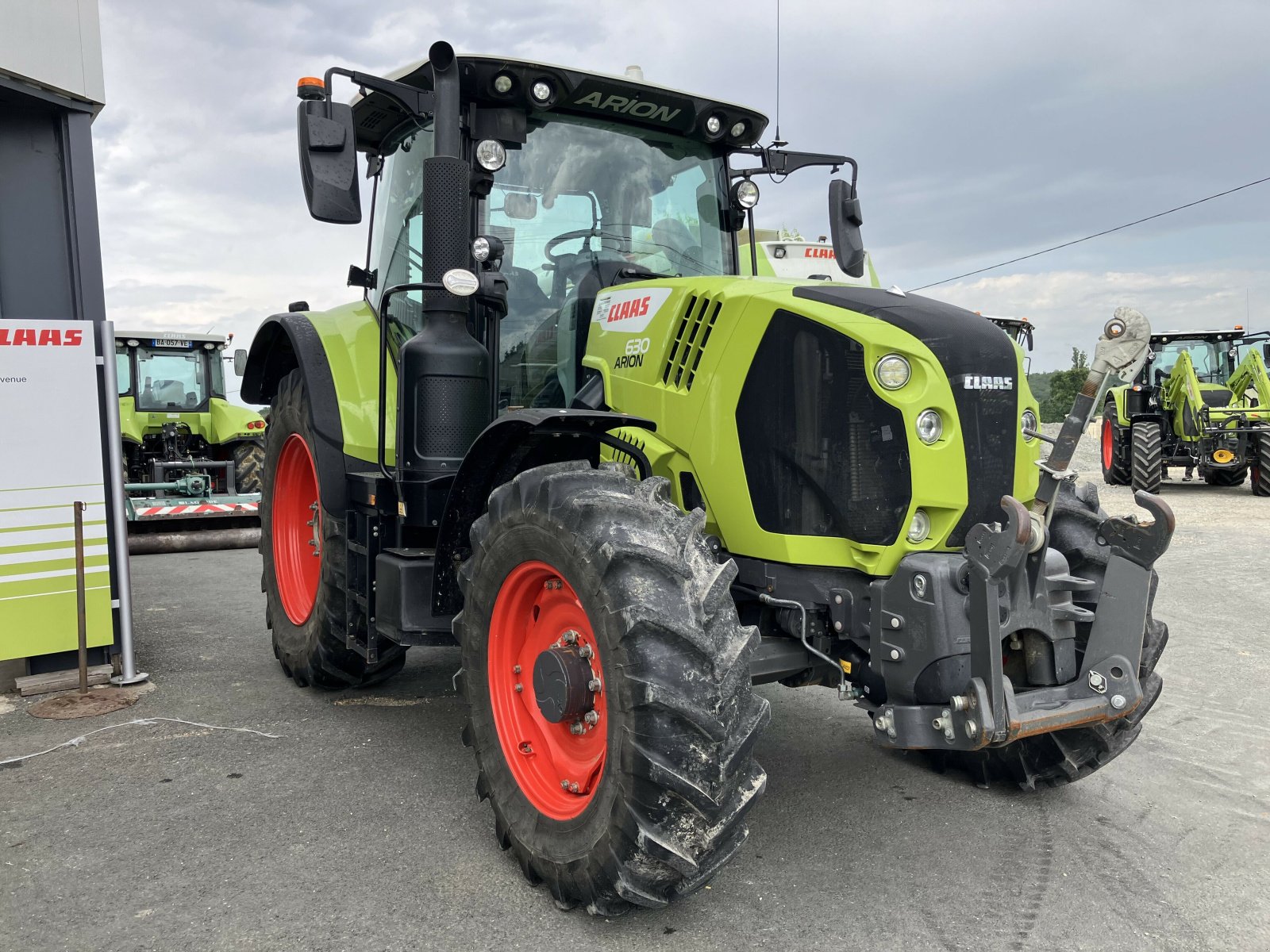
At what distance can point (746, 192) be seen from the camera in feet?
13.8

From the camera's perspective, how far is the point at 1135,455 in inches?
588

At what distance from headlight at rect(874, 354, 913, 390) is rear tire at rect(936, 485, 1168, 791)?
0.88 m

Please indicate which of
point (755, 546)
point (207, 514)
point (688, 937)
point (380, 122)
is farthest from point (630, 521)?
point (207, 514)

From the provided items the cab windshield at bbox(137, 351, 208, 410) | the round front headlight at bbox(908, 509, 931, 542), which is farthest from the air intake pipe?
the cab windshield at bbox(137, 351, 208, 410)

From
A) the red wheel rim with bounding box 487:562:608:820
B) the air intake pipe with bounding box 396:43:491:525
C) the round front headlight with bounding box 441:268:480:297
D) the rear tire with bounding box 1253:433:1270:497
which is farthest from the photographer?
the rear tire with bounding box 1253:433:1270:497

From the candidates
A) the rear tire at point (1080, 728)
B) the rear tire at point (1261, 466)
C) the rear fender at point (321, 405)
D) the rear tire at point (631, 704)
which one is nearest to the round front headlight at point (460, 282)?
the rear tire at point (631, 704)

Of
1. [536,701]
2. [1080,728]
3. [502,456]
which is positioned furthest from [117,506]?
[1080,728]

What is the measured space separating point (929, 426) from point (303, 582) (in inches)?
140

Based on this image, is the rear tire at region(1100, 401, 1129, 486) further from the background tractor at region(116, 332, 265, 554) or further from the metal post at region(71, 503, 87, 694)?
the metal post at region(71, 503, 87, 694)

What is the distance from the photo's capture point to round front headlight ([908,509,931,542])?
9.50 feet

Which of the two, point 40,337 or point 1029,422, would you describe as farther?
point 40,337

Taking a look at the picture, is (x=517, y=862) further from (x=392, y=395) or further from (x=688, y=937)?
(x=392, y=395)

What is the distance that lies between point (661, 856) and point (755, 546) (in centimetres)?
103

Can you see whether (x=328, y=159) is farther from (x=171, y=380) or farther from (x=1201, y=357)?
(x=1201, y=357)
